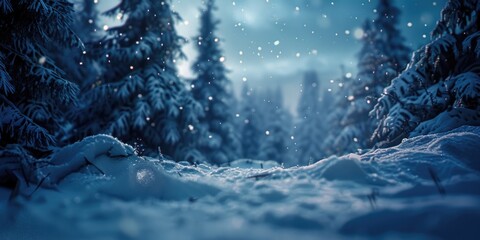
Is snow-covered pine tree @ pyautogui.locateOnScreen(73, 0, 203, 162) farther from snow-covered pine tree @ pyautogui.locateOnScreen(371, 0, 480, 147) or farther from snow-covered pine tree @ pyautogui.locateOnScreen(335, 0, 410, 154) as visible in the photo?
snow-covered pine tree @ pyautogui.locateOnScreen(335, 0, 410, 154)

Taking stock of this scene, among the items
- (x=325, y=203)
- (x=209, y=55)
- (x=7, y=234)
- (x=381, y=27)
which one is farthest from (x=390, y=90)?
(x=209, y=55)

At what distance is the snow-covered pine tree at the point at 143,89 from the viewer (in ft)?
32.4

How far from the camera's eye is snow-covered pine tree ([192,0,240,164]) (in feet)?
62.4

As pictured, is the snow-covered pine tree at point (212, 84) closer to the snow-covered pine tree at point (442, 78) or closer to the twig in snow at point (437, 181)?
the snow-covered pine tree at point (442, 78)

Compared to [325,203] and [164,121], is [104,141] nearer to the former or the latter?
[325,203]

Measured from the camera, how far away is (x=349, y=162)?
8.77ft

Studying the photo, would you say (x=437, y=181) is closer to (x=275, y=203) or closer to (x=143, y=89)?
(x=275, y=203)

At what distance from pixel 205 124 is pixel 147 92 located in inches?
332

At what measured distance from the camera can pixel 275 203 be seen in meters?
2.09

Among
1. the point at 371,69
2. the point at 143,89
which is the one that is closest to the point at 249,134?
the point at 371,69

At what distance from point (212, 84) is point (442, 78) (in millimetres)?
14918

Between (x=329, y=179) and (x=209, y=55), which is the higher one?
(x=209, y=55)

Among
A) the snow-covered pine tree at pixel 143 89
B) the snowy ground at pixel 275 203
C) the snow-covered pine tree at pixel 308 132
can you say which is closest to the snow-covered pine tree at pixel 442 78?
the snowy ground at pixel 275 203

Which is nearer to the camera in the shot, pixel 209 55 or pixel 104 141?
pixel 104 141
